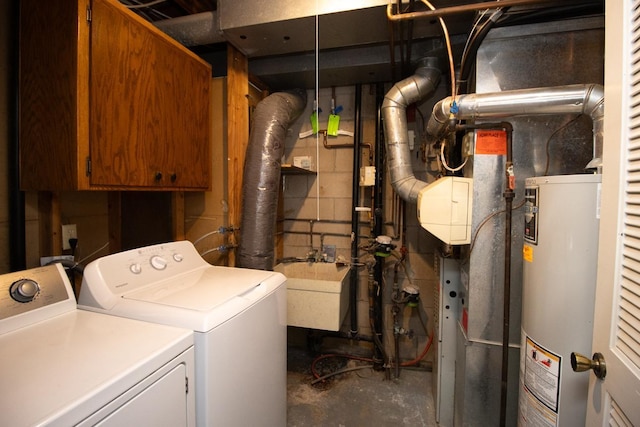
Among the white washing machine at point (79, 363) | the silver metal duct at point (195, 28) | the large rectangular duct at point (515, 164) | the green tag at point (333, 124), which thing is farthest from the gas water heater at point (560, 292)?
the silver metal duct at point (195, 28)

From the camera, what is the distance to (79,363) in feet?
2.25

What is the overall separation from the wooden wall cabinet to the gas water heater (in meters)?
1.77

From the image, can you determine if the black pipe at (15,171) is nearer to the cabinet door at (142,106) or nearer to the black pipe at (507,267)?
the cabinet door at (142,106)

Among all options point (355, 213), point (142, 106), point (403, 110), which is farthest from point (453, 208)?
point (142, 106)

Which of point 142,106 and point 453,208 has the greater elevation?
point 142,106

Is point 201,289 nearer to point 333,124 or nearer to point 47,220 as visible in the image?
point 47,220

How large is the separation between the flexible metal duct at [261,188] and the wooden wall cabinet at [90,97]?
51 centimetres

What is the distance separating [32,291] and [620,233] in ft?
5.84

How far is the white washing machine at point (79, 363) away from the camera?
577mm

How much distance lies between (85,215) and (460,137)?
7.53ft

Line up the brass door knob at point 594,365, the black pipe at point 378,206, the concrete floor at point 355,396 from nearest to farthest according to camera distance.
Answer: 1. the brass door knob at point 594,365
2. the concrete floor at point 355,396
3. the black pipe at point 378,206

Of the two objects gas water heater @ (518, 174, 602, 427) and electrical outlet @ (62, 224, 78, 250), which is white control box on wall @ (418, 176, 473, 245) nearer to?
gas water heater @ (518, 174, 602, 427)

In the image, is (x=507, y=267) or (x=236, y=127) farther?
(x=236, y=127)

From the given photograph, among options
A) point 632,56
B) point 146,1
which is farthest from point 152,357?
point 146,1
